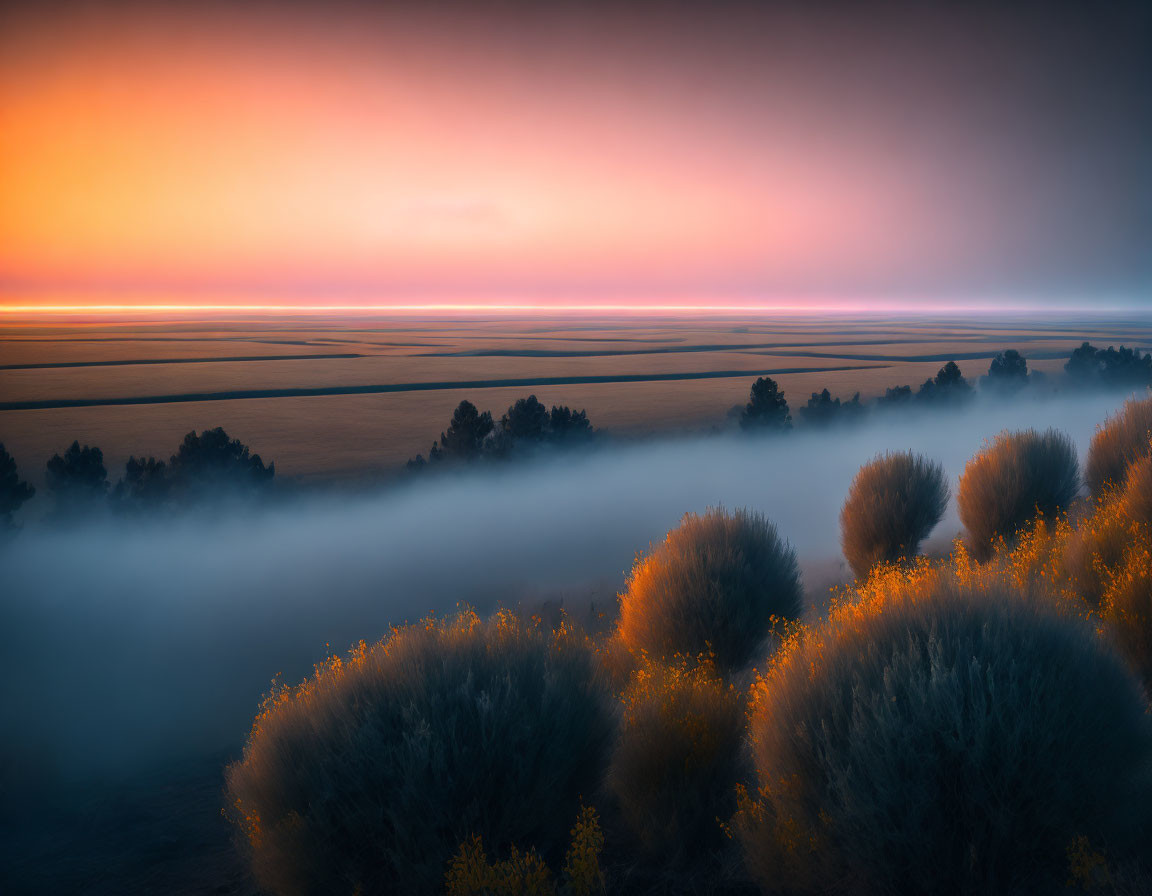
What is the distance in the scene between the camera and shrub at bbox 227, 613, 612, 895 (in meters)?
4.91

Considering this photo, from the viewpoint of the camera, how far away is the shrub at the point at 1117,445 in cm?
1449

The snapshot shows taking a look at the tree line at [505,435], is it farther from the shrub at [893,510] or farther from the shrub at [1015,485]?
the shrub at [1015,485]

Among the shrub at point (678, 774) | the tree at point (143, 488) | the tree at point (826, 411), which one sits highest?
the tree at point (826, 411)

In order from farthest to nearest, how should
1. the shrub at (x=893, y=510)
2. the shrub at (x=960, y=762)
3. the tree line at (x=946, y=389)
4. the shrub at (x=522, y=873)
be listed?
the tree line at (x=946, y=389) < the shrub at (x=893, y=510) < the shrub at (x=522, y=873) < the shrub at (x=960, y=762)

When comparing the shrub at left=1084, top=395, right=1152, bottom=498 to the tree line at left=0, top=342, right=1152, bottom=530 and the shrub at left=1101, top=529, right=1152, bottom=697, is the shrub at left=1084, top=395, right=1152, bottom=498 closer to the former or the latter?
the shrub at left=1101, top=529, right=1152, bottom=697

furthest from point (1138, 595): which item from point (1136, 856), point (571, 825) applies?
point (571, 825)

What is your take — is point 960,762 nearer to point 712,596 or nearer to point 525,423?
point 712,596

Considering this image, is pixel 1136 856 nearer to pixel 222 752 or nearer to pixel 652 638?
pixel 652 638

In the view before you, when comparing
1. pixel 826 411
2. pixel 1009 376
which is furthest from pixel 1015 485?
pixel 1009 376

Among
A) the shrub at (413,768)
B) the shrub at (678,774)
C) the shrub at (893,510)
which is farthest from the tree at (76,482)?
the shrub at (678,774)

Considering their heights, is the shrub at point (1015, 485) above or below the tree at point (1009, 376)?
below

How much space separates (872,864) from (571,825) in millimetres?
2313

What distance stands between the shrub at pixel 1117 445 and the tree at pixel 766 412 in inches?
1144

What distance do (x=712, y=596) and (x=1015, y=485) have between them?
8.36 meters
